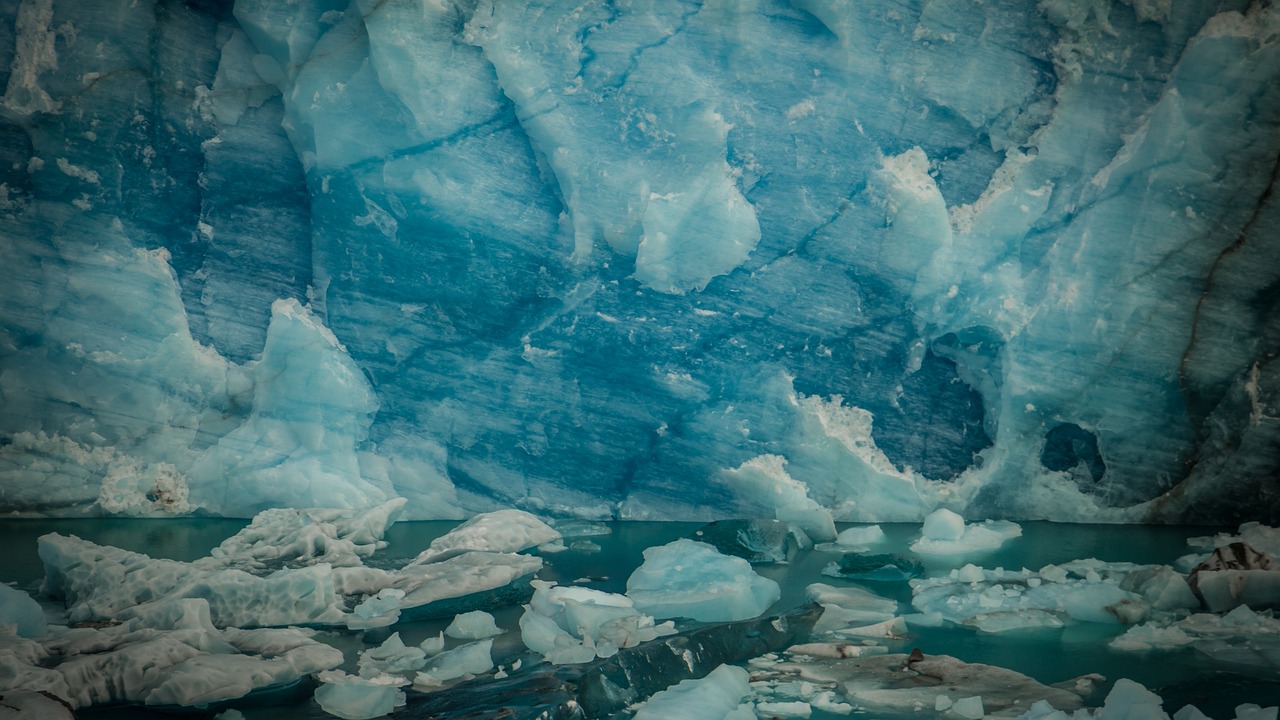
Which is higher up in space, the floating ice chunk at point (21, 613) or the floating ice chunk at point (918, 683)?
the floating ice chunk at point (918, 683)

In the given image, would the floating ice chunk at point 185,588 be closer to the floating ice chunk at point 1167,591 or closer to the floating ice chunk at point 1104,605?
the floating ice chunk at point 1104,605

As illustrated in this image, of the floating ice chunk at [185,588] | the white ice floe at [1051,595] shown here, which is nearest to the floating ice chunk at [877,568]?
the white ice floe at [1051,595]

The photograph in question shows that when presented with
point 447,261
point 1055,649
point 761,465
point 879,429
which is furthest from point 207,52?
point 1055,649

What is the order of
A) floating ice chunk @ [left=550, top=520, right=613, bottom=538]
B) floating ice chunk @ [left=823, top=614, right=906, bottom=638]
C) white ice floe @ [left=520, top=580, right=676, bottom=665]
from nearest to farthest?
1. white ice floe @ [left=520, top=580, right=676, bottom=665]
2. floating ice chunk @ [left=823, top=614, right=906, bottom=638]
3. floating ice chunk @ [left=550, top=520, right=613, bottom=538]

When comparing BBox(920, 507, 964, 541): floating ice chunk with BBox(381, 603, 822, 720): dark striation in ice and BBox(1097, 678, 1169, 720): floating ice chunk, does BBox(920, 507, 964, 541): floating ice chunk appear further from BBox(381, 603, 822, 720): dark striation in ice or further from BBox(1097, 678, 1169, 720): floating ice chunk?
BBox(1097, 678, 1169, 720): floating ice chunk

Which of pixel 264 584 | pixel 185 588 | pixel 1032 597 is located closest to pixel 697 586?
pixel 1032 597

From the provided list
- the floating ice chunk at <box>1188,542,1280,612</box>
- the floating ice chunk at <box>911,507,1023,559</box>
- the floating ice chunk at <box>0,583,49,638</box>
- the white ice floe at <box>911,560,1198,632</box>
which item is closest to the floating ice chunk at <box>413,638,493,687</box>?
the floating ice chunk at <box>0,583,49,638</box>
